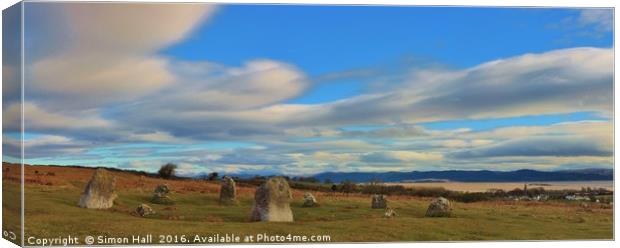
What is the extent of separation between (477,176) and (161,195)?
8.52m

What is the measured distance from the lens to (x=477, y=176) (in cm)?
3105

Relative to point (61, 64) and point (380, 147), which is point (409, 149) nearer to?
point (380, 147)

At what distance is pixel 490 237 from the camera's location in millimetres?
30641

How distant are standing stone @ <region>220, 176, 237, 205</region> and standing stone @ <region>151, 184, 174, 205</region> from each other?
1.38 meters

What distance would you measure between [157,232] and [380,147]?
6289 mm

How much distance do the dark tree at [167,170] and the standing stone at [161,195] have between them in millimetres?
262

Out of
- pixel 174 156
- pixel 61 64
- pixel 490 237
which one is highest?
pixel 61 64

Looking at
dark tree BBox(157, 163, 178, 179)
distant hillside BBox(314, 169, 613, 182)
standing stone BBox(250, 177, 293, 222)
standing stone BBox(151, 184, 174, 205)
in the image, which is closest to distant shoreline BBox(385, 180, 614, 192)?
distant hillside BBox(314, 169, 613, 182)

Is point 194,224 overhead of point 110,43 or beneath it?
beneath

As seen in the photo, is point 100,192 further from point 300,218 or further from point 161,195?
point 300,218

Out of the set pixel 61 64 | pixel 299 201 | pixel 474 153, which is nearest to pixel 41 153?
pixel 61 64

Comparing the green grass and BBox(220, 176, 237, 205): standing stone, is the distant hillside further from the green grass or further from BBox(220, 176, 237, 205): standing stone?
BBox(220, 176, 237, 205): standing stone

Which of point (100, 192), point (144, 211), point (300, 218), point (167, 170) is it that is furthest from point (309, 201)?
point (100, 192)

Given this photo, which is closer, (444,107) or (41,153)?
(41,153)
